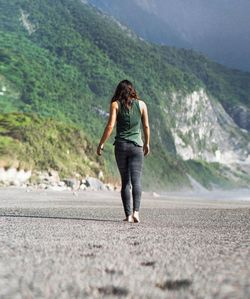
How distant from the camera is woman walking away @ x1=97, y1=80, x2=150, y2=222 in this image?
8070 mm

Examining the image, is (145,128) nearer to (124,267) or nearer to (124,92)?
(124,92)

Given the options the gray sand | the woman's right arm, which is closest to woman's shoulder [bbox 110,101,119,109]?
the woman's right arm

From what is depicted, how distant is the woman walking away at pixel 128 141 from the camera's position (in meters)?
8.07

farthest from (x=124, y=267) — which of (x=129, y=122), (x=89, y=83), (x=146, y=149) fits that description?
(x=89, y=83)

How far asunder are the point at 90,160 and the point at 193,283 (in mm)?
69948

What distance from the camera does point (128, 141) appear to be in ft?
26.7

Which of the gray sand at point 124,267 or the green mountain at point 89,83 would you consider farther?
the green mountain at point 89,83

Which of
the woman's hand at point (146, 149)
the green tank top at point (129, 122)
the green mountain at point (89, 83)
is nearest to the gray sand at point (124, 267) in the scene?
the green tank top at point (129, 122)

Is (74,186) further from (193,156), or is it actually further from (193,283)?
(193,156)

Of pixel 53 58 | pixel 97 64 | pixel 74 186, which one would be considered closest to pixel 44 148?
pixel 74 186

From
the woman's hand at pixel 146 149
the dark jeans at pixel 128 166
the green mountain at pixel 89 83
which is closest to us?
the dark jeans at pixel 128 166

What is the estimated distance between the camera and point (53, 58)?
5787 inches

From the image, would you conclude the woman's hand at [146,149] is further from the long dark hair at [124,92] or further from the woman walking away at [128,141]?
the long dark hair at [124,92]

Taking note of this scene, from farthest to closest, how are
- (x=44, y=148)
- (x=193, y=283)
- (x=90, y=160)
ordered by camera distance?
(x=90, y=160) → (x=44, y=148) → (x=193, y=283)
